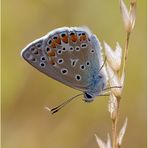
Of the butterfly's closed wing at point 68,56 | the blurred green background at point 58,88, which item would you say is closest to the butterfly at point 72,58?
the butterfly's closed wing at point 68,56

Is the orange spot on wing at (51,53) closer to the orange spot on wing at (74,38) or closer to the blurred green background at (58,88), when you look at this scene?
the orange spot on wing at (74,38)

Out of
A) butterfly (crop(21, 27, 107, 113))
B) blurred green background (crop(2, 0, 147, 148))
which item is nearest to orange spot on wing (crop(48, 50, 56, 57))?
butterfly (crop(21, 27, 107, 113))

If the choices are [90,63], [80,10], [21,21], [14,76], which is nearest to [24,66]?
[14,76]

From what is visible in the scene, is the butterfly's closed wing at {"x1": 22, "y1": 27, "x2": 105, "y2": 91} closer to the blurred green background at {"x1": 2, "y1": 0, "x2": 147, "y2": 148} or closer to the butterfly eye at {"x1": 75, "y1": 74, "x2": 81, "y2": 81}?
the butterfly eye at {"x1": 75, "y1": 74, "x2": 81, "y2": 81}

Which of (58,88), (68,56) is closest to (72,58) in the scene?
(68,56)

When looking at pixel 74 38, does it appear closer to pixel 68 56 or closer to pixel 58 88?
pixel 68 56

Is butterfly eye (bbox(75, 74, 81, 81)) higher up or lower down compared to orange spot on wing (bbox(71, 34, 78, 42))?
lower down

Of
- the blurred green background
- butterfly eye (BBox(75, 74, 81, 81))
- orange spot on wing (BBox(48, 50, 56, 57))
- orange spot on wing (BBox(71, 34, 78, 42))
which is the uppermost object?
orange spot on wing (BBox(71, 34, 78, 42))
